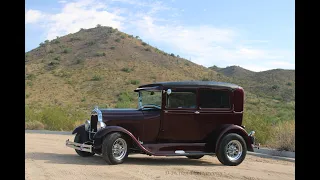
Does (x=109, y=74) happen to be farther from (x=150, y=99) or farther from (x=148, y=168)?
(x=148, y=168)

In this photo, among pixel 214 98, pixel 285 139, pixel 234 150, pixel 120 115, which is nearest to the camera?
pixel 120 115

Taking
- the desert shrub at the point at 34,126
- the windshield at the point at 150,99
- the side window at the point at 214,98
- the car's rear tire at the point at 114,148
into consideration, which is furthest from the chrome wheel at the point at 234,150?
the desert shrub at the point at 34,126

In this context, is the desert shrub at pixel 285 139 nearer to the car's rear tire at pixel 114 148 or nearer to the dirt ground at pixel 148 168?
the dirt ground at pixel 148 168

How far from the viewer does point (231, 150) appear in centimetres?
1161

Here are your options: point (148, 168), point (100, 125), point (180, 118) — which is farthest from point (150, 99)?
point (148, 168)

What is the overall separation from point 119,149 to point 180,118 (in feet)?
6.17

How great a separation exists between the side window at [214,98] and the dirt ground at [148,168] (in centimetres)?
166

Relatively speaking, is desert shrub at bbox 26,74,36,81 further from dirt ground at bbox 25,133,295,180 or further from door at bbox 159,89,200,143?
door at bbox 159,89,200,143

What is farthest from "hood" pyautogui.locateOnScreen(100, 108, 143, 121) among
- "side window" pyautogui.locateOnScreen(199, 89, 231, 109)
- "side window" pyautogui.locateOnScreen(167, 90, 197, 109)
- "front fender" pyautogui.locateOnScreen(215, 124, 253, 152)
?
"front fender" pyautogui.locateOnScreen(215, 124, 253, 152)

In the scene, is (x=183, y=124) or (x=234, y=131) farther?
(x=234, y=131)

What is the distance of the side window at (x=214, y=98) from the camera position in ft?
38.6
